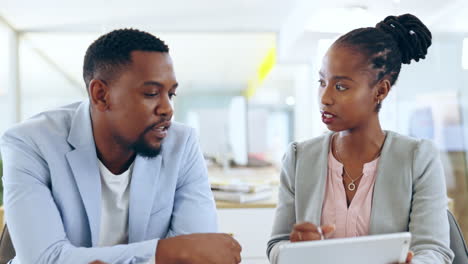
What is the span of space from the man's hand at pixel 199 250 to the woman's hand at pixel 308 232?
0.16 metres

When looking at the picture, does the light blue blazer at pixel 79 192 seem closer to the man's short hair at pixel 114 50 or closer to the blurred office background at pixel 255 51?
the man's short hair at pixel 114 50

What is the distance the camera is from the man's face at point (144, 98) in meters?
1.24

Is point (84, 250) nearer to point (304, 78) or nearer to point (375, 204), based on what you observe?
point (375, 204)

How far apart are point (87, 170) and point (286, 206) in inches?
24.7

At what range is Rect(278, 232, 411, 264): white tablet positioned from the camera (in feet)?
2.73

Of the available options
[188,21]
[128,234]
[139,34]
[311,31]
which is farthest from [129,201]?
[188,21]

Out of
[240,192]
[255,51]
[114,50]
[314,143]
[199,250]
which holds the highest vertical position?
[255,51]

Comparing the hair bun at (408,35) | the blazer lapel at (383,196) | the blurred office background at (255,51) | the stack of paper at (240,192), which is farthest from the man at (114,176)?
the blurred office background at (255,51)

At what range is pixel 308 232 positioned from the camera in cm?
100

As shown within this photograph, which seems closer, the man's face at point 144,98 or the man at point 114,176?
the man at point 114,176

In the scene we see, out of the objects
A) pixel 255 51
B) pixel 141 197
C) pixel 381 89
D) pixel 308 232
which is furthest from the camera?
pixel 255 51

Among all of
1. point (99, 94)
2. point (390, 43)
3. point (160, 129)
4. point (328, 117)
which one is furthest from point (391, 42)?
point (99, 94)

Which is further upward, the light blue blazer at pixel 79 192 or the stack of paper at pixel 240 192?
the light blue blazer at pixel 79 192

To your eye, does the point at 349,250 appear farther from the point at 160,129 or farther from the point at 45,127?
the point at 45,127
